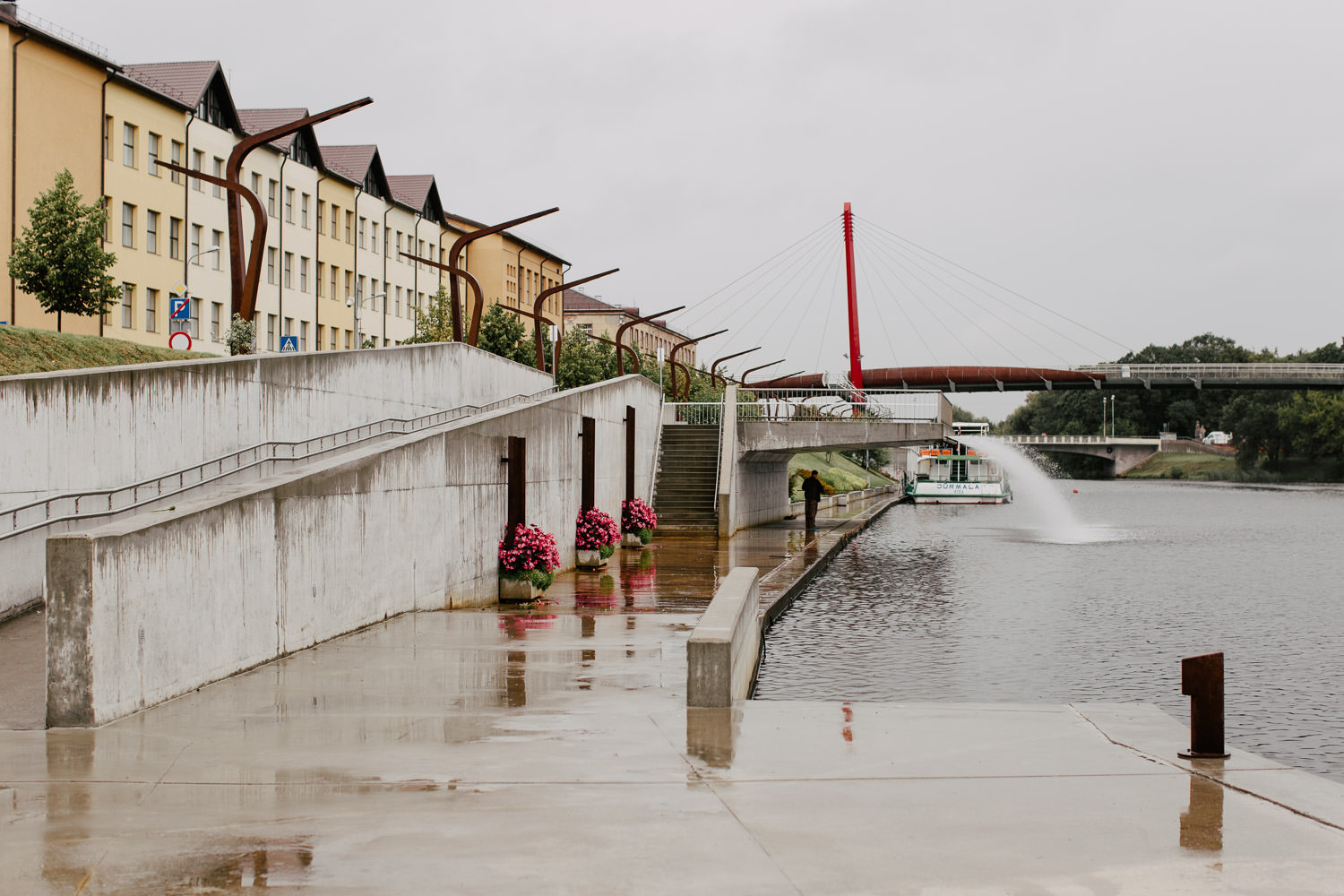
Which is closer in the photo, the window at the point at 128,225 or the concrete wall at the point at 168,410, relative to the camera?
the concrete wall at the point at 168,410

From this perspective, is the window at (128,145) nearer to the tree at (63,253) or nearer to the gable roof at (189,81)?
the gable roof at (189,81)

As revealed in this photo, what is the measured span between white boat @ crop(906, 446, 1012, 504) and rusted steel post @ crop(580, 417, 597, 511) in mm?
47036

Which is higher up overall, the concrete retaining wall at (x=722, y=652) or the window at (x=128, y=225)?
the window at (x=128, y=225)

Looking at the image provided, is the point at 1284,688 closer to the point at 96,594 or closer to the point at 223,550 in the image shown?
the point at 223,550

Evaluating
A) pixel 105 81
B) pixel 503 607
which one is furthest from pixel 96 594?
pixel 105 81

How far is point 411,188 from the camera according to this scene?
79062mm

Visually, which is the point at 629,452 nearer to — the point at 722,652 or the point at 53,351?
the point at 53,351

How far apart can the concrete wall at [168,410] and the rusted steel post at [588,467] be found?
437 centimetres

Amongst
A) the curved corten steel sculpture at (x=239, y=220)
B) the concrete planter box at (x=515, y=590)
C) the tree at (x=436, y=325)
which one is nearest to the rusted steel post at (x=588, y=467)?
the concrete planter box at (x=515, y=590)

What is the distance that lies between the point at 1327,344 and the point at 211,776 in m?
139

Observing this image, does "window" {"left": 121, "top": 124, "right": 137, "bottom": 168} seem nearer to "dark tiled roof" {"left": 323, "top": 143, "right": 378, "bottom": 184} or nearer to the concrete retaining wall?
"dark tiled roof" {"left": 323, "top": 143, "right": 378, "bottom": 184}

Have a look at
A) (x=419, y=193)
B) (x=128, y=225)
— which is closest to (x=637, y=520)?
(x=128, y=225)

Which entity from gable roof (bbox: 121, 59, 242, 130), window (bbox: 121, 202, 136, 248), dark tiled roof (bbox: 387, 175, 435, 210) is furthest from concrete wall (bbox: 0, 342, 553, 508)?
dark tiled roof (bbox: 387, 175, 435, 210)

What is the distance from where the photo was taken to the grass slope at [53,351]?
63.1 ft
